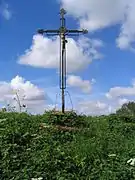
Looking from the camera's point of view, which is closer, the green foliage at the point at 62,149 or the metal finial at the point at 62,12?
the green foliage at the point at 62,149

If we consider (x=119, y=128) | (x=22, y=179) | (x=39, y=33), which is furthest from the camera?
(x=39, y=33)

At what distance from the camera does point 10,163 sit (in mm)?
8164

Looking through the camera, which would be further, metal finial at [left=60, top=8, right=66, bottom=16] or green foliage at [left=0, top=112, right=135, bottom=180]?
metal finial at [left=60, top=8, right=66, bottom=16]

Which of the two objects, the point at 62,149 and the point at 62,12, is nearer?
the point at 62,149

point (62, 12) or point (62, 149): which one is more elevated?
point (62, 12)

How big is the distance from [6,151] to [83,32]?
8249 millimetres

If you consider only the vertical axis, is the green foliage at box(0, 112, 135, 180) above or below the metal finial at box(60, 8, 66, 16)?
below

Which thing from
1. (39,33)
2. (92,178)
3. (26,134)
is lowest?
(92,178)

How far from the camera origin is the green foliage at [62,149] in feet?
25.2

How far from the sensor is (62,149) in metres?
9.36

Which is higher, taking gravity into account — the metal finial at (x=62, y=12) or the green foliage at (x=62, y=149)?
the metal finial at (x=62, y=12)

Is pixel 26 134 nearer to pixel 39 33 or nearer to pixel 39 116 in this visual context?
pixel 39 116

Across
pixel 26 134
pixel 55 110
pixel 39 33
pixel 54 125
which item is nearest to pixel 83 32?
pixel 39 33

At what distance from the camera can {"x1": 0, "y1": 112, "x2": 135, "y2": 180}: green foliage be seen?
7.70m
